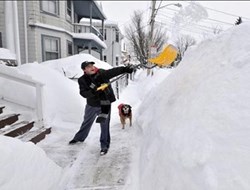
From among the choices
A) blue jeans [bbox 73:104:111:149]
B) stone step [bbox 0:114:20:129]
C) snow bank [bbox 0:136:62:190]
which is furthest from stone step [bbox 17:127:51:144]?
snow bank [bbox 0:136:62:190]

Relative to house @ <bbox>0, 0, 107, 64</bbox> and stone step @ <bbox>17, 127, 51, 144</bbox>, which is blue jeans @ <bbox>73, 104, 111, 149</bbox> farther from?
house @ <bbox>0, 0, 107, 64</bbox>

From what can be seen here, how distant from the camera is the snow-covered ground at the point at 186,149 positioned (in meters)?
2.17

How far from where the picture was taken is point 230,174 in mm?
1997

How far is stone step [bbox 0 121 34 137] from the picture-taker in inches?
186

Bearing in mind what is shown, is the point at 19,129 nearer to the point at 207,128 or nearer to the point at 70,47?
the point at 207,128

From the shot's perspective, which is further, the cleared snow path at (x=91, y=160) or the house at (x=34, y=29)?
the house at (x=34, y=29)

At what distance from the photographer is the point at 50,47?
13109 millimetres

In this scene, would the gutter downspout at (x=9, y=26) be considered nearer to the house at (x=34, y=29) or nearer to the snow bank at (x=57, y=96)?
the house at (x=34, y=29)

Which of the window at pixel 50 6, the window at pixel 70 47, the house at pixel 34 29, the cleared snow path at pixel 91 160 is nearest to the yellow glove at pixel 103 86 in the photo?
the cleared snow path at pixel 91 160

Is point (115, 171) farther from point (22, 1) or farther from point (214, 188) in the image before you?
point (22, 1)

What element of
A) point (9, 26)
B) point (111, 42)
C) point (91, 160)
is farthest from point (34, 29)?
point (111, 42)

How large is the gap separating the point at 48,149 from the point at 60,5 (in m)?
10.3

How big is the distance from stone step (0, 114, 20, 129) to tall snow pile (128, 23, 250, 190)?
258cm

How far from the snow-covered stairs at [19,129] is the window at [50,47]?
7.57 metres
